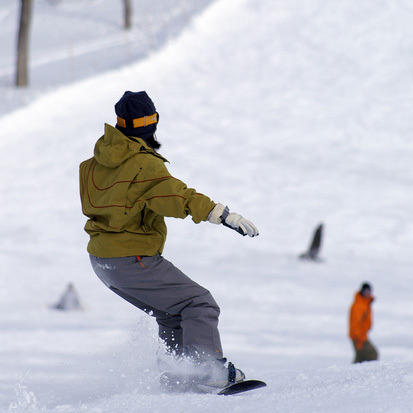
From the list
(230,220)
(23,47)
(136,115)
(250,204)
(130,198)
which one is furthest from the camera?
(23,47)

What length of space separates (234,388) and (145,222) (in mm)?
987

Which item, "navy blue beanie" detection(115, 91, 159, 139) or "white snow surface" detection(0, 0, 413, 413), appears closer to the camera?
"navy blue beanie" detection(115, 91, 159, 139)

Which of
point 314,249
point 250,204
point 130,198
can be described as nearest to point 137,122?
point 130,198

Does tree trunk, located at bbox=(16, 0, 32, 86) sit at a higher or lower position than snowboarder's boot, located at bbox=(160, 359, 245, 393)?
higher

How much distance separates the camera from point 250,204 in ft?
54.3

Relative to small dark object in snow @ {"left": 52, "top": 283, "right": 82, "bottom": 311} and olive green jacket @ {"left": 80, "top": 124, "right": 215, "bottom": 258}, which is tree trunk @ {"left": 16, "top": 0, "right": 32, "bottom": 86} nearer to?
small dark object in snow @ {"left": 52, "top": 283, "right": 82, "bottom": 311}

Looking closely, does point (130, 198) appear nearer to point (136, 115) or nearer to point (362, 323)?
point (136, 115)

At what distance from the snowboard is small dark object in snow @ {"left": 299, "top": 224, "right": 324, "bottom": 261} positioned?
10.7m

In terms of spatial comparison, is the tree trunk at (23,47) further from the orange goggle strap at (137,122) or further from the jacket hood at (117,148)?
the jacket hood at (117,148)

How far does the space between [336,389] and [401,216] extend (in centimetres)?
1406

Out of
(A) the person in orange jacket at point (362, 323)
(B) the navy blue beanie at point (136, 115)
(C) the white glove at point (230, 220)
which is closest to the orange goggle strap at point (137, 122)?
(B) the navy blue beanie at point (136, 115)

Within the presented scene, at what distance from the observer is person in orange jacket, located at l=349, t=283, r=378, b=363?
7980 millimetres

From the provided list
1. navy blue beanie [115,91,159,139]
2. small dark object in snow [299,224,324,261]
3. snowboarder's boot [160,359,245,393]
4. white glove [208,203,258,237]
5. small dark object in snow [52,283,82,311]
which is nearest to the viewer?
white glove [208,203,258,237]

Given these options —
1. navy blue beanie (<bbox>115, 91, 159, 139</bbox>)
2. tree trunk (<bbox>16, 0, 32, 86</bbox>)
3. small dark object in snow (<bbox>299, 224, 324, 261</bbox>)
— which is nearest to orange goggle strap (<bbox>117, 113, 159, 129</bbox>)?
navy blue beanie (<bbox>115, 91, 159, 139</bbox>)
